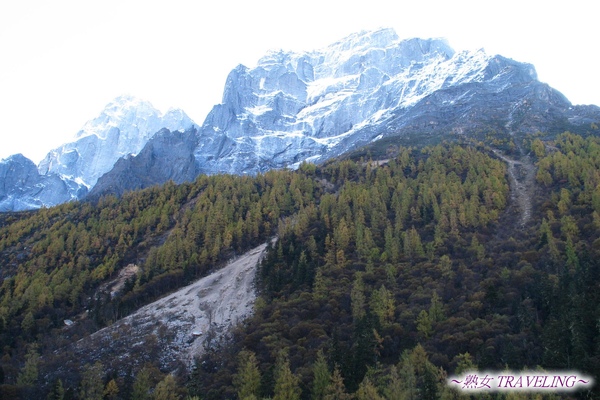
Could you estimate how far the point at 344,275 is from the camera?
92812mm

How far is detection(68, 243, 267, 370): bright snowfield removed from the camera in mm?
76375

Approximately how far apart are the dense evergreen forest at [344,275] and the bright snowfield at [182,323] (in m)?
4.06

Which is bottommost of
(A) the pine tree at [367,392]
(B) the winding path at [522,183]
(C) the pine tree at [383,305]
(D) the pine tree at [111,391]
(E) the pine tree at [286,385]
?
(D) the pine tree at [111,391]

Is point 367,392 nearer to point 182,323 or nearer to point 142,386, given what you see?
point 142,386

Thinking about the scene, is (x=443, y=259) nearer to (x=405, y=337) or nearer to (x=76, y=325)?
(x=405, y=337)

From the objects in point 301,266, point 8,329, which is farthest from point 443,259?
point 8,329

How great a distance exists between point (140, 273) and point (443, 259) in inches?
2781

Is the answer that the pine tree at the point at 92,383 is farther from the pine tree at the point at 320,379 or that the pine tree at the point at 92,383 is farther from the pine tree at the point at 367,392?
the pine tree at the point at 367,392

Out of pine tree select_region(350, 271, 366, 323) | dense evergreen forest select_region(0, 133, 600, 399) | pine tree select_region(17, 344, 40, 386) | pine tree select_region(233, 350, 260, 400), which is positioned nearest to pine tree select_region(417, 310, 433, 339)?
dense evergreen forest select_region(0, 133, 600, 399)

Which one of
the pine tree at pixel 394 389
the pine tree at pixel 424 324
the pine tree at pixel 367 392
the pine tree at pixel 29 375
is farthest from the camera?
the pine tree at pixel 424 324

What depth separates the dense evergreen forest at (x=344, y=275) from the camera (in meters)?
60.8

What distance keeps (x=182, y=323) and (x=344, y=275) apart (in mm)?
32513

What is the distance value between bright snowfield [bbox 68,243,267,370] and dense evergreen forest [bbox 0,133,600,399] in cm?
406

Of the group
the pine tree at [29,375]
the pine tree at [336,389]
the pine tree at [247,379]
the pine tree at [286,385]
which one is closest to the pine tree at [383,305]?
the pine tree at [336,389]
